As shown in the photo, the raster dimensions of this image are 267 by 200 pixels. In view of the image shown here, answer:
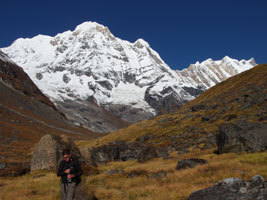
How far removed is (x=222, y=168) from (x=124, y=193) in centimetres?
725

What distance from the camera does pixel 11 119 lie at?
177 meters

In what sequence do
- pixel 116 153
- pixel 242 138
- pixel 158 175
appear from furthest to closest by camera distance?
pixel 116 153 → pixel 242 138 → pixel 158 175

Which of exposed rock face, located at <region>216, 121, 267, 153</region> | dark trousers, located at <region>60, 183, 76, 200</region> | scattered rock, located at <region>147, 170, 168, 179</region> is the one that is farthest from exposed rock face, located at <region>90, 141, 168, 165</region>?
dark trousers, located at <region>60, 183, 76, 200</region>

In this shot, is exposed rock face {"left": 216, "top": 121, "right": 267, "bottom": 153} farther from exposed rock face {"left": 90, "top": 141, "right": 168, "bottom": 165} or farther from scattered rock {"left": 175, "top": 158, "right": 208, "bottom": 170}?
exposed rock face {"left": 90, "top": 141, "right": 168, "bottom": 165}

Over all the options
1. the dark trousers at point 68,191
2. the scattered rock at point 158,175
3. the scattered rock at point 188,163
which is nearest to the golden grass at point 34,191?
the dark trousers at point 68,191

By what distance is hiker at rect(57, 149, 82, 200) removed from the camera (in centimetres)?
1069

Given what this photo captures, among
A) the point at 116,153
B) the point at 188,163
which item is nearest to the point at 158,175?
the point at 188,163

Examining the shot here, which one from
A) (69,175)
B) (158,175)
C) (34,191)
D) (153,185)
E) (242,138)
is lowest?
(153,185)

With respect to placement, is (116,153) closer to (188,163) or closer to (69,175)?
(188,163)

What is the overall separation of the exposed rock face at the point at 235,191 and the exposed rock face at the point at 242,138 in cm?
1472

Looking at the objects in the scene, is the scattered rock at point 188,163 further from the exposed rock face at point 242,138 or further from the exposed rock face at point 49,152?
the exposed rock face at point 49,152

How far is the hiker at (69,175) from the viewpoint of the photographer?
10688 millimetres

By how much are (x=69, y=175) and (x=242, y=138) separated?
19386mm

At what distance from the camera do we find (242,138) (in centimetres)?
2511
